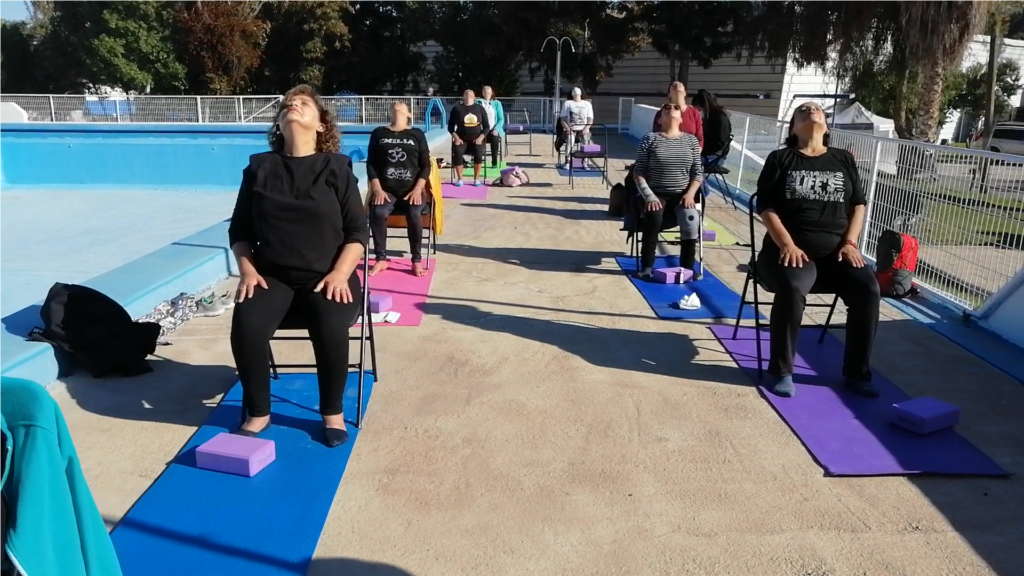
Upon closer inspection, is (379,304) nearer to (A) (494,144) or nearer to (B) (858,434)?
(B) (858,434)

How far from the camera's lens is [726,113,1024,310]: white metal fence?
205 inches

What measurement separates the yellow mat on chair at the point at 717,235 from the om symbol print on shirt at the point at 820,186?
135 inches

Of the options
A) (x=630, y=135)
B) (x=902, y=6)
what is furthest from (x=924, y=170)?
(x=630, y=135)

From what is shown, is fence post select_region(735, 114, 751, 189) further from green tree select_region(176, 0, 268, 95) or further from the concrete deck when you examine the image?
green tree select_region(176, 0, 268, 95)

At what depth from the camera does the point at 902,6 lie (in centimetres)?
1798

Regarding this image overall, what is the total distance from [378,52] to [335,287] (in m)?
33.7

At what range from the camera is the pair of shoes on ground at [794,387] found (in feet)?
13.5

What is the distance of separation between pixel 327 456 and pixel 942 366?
3.56 m

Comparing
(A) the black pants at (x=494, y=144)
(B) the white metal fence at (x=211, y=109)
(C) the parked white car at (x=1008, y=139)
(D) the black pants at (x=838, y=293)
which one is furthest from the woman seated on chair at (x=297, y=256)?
(C) the parked white car at (x=1008, y=139)

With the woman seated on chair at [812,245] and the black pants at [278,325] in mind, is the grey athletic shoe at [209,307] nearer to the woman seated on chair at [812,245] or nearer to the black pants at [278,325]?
the black pants at [278,325]

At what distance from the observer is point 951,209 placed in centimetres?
577

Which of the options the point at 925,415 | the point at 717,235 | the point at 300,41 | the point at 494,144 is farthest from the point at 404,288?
the point at 300,41

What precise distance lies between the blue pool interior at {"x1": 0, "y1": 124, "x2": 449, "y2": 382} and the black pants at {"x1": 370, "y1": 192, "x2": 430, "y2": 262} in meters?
1.22

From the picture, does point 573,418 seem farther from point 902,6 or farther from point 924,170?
point 902,6
